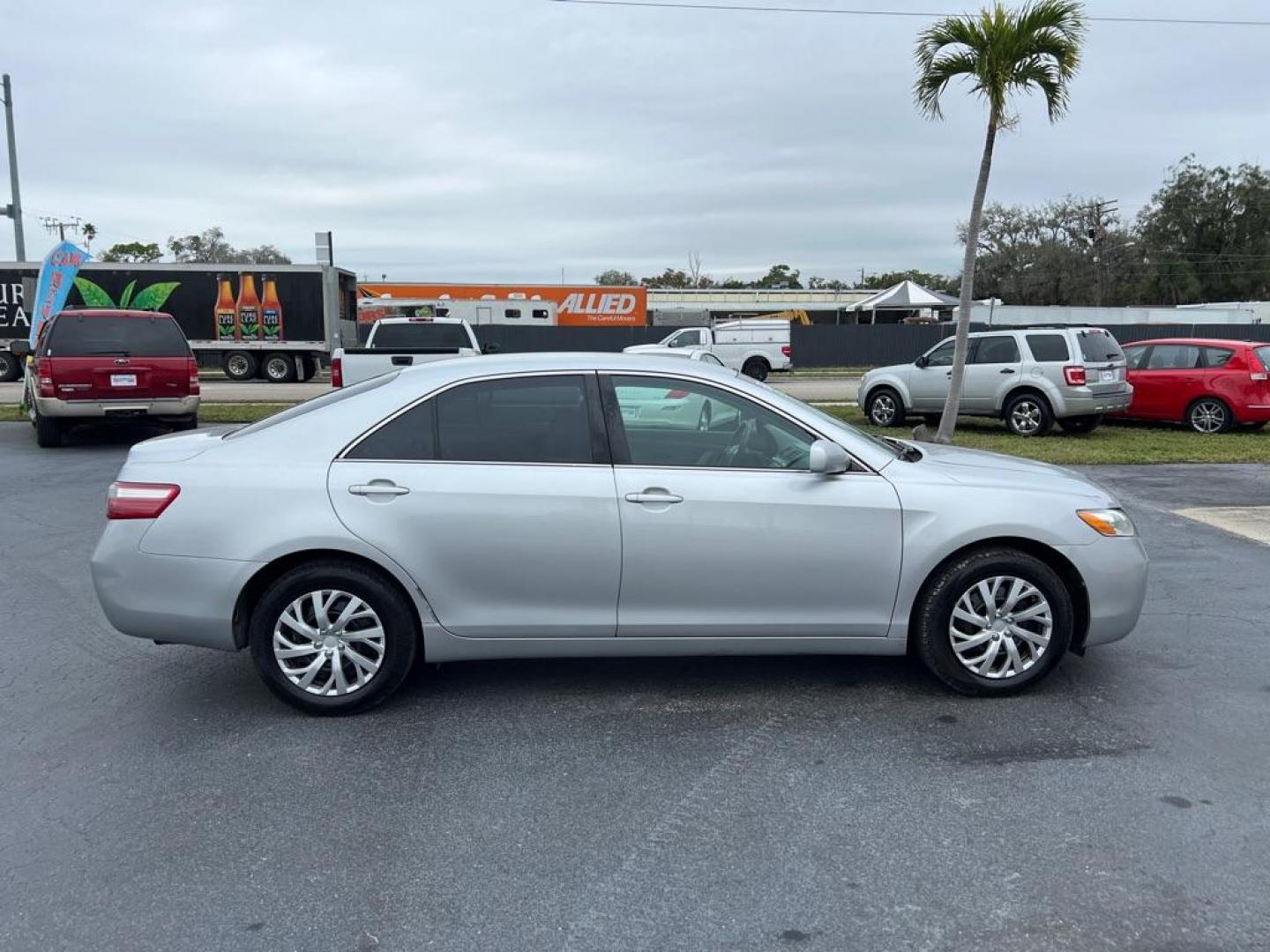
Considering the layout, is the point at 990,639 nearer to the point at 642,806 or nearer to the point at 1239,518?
the point at 642,806

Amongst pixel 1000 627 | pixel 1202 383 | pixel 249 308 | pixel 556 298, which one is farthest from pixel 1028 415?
pixel 556 298

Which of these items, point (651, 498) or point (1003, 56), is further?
point (1003, 56)

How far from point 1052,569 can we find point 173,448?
4100 mm

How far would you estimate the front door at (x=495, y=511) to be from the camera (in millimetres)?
4391

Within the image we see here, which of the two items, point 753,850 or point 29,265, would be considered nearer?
point 753,850

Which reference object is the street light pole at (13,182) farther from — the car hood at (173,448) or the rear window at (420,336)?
the car hood at (173,448)

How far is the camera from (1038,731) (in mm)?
4348

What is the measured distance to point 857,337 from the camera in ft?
132

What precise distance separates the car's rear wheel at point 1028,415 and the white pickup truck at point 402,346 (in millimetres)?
8067

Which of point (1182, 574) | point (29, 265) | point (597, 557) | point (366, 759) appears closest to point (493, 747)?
point (366, 759)

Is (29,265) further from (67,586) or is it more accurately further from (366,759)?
(366,759)

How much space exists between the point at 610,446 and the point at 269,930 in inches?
92.6

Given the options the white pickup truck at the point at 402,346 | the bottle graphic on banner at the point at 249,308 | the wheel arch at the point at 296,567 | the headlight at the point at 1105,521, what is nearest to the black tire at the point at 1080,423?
the white pickup truck at the point at 402,346

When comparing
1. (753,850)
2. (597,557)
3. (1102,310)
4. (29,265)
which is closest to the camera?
(753,850)
